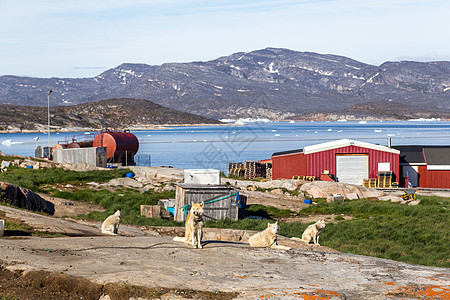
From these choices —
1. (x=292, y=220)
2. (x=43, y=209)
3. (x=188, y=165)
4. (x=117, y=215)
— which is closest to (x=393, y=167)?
(x=292, y=220)

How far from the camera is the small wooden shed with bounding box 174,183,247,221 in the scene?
28031mm

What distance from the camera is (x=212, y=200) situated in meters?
28.3

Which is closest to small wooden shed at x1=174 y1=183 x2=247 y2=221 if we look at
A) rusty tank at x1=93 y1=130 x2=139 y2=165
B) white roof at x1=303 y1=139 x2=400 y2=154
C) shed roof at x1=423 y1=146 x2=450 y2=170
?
white roof at x1=303 y1=139 x2=400 y2=154

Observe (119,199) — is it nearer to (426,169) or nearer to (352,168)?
(352,168)

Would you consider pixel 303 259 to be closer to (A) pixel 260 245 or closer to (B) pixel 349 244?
(A) pixel 260 245

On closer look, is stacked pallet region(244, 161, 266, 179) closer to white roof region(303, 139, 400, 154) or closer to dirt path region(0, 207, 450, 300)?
white roof region(303, 139, 400, 154)

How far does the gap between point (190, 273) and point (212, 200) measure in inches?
677

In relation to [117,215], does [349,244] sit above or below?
below

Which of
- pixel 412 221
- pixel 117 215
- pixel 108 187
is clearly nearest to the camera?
pixel 117 215

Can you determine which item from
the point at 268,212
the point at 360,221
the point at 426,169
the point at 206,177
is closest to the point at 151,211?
the point at 206,177

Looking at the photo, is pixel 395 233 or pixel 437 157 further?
pixel 437 157

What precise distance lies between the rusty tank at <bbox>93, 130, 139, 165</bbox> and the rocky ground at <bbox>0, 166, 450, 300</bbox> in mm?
46825

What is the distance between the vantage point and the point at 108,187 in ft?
134

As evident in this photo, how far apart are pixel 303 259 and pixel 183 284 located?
4.27 meters
